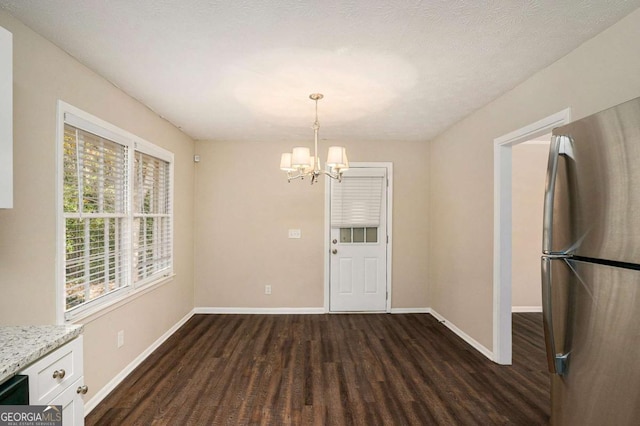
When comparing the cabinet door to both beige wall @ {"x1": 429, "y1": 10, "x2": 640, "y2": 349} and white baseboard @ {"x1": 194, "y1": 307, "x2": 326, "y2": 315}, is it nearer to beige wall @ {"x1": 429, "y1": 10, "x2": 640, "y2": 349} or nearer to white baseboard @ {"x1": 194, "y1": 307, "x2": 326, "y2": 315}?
white baseboard @ {"x1": 194, "y1": 307, "x2": 326, "y2": 315}

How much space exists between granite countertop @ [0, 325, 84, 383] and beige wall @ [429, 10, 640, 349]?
3.05 meters

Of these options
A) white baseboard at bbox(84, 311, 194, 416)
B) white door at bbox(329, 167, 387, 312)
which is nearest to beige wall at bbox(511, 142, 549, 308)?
white door at bbox(329, 167, 387, 312)

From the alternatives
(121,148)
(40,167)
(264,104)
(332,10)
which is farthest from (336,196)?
(40,167)

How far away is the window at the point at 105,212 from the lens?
6.91ft

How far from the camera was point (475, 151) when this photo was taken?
10.7 ft

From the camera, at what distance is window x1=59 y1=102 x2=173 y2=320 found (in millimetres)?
2105

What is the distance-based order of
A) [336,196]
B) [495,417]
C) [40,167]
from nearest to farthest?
[40,167] → [495,417] → [336,196]

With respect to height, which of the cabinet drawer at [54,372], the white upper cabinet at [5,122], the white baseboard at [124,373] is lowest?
the white baseboard at [124,373]

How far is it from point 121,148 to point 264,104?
4.42 ft

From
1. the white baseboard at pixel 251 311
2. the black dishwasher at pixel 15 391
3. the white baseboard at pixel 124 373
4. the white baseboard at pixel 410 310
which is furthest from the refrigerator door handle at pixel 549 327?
the white baseboard at pixel 251 311

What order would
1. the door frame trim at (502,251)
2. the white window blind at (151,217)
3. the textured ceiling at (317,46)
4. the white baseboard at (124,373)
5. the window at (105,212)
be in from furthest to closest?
the white window blind at (151,217)
the door frame trim at (502,251)
the white baseboard at (124,373)
the window at (105,212)
the textured ceiling at (317,46)

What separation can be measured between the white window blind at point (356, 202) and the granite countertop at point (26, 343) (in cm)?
336

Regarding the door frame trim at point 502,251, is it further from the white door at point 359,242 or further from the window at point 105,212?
the window at point 105,212

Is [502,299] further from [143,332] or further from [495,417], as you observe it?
[143,332]
